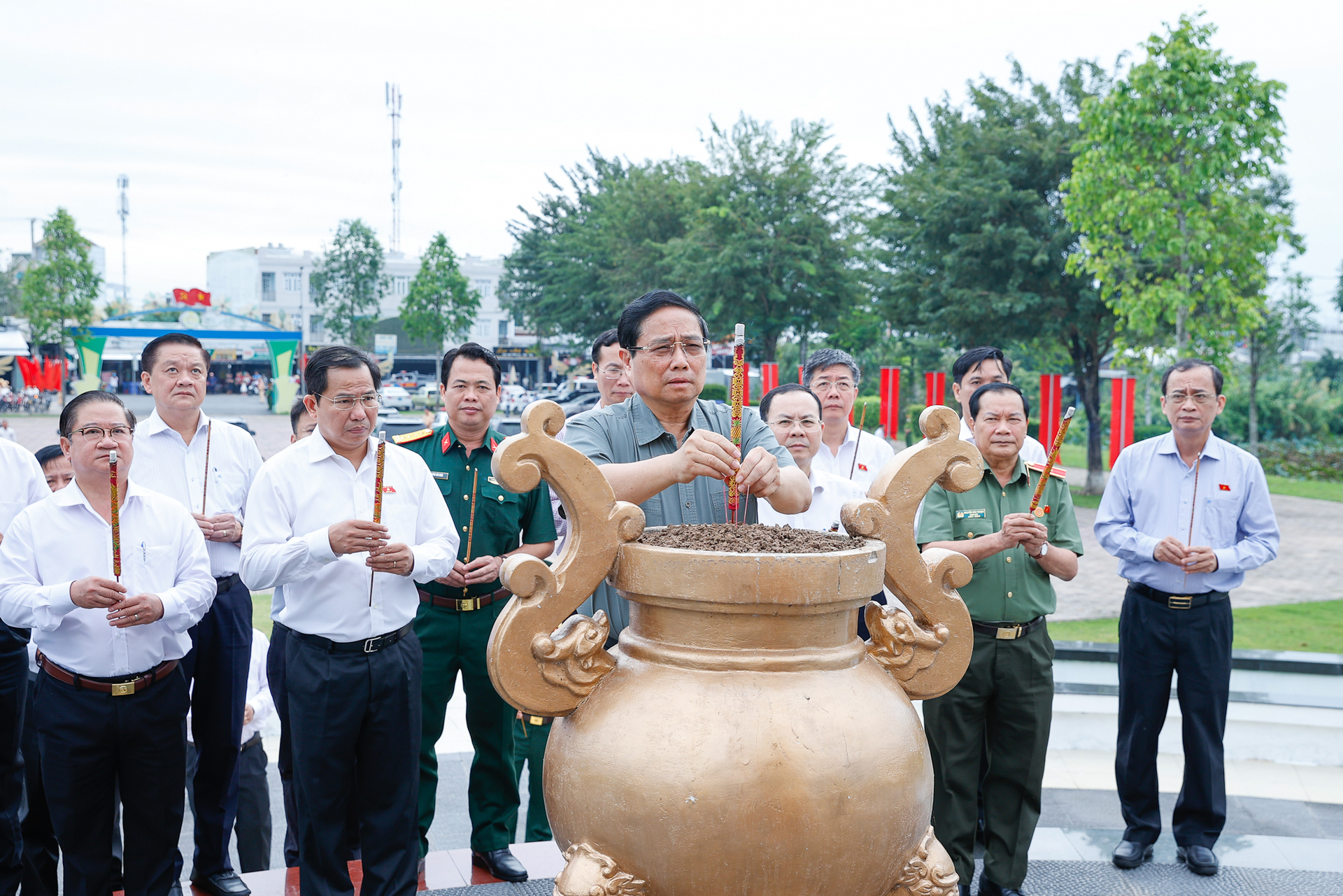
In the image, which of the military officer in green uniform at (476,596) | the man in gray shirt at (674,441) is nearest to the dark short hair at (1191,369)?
the man in gray shirt at (674,441)

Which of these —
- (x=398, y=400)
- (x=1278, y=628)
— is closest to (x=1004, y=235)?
(x=1278, y=628)

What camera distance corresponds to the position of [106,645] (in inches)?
114

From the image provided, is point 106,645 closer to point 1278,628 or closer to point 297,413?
point 297,413

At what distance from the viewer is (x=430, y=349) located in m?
50.5

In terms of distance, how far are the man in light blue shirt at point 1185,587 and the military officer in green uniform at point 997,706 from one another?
63cm

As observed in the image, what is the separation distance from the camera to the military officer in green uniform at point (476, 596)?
11.5 ft

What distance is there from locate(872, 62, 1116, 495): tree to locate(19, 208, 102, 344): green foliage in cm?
2057

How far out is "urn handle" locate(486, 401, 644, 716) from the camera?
1.75 meters

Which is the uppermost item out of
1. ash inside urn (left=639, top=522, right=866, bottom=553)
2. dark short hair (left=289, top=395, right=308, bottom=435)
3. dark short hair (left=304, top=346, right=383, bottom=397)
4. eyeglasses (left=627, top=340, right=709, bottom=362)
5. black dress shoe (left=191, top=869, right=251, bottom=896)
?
eyeglasses (left=627, top=340, right=709, bottom=362)

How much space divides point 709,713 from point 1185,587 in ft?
9.26

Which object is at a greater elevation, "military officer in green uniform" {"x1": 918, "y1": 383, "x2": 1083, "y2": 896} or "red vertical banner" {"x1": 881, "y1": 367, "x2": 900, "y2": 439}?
"red vertical banner" {"x1": 881, "y1": 367, "x2": 900, "y2": 439}

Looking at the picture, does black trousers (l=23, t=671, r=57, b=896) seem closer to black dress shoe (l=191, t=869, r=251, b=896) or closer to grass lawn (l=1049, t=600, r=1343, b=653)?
black dress shoe (l=191, t=869, r=251, b=896)

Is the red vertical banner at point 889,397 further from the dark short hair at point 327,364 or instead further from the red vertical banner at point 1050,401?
the dark short hair at point 327,364

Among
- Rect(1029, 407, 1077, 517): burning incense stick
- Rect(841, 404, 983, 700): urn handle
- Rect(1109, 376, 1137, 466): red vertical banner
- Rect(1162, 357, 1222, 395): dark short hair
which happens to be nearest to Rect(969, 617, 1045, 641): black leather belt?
Rect(1029, 407, 1077, 517): burning incense stick
